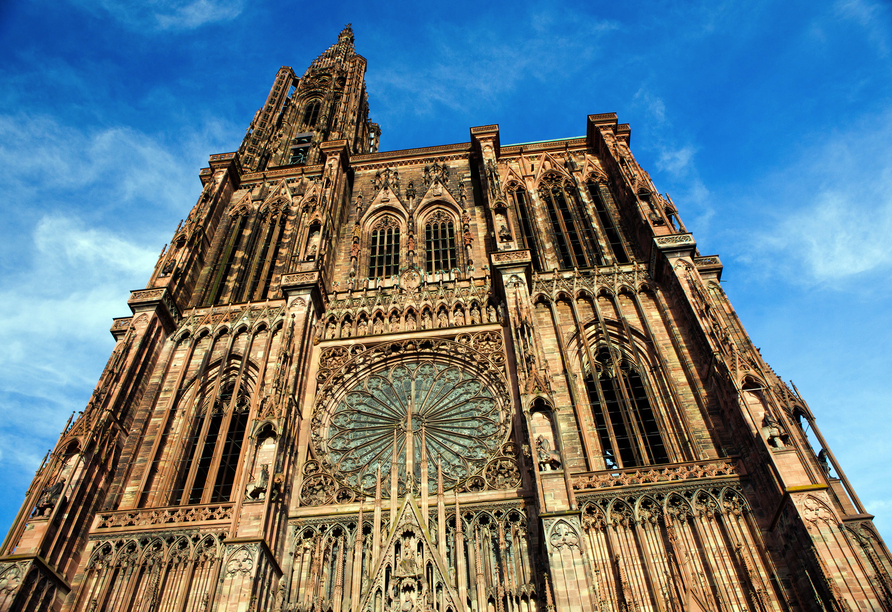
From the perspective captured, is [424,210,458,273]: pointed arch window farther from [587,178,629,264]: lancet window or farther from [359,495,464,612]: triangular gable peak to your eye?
[359,495,464,612]: triangular gable peak

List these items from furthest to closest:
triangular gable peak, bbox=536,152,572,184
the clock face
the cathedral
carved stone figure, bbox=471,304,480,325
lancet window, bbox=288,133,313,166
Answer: lancet window, bbox=288,133,313,166 → triangular gable peak, bbox=536,152,572,184 → carved stone figure, bbox=471,304,480,325 → the clock face → the cathedral

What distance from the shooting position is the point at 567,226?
24953 millimetres

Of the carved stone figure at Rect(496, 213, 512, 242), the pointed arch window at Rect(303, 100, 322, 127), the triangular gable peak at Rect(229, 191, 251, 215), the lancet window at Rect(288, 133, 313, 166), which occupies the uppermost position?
the pointed arch window at Rect(303, 100, 322, 127)

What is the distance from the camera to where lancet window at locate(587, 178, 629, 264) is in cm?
2309

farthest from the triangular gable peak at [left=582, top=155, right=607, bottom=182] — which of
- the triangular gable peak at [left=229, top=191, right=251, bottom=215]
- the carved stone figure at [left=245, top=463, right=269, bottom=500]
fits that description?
the carved stone figure at [left=245, top=463, right=269, bottom=500]

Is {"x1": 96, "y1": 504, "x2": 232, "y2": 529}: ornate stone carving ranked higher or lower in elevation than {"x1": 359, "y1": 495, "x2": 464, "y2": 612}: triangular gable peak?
higher

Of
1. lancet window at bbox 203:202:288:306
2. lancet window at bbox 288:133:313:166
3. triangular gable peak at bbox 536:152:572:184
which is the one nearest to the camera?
lancet window at bbox 203:202:288:306

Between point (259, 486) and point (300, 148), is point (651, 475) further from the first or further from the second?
point (300, 148)

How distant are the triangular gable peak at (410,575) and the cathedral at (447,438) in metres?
0.06

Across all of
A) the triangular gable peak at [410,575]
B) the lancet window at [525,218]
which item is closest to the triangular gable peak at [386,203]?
the lancet window at [525,218]

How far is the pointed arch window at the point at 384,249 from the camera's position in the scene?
24.5 metres

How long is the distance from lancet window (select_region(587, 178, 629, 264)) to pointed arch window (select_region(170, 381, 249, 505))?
13.1 meters

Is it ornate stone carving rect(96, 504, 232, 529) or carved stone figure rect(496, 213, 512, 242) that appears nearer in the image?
ornate stone carving rect(96, 504, 232, 529)

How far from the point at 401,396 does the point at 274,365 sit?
13.0ft
